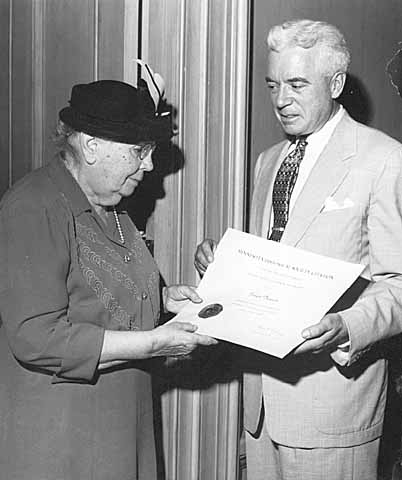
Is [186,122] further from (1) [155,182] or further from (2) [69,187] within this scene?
(2) [69,187]

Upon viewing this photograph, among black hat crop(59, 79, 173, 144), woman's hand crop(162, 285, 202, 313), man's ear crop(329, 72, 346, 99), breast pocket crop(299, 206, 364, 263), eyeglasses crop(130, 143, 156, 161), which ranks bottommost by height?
woman's hand crop(162, 285, 202, 313)

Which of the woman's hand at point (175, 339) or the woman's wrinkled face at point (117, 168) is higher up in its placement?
the woman's wrinkled face at point (117, 168)

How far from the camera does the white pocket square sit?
1.80 meters

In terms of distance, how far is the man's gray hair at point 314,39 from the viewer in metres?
1.86

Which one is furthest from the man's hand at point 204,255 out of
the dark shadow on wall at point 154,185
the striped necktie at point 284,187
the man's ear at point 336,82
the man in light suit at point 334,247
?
the man's ear at point 336,82

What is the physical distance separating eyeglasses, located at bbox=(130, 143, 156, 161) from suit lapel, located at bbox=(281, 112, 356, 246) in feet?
1.32

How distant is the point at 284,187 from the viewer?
197cm

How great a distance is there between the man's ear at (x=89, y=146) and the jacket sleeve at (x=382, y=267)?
0.67 m

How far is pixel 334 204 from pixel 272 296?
32 centimetres

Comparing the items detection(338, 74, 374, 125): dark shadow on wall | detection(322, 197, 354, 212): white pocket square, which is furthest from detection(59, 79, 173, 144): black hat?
detection(338, 74, 374, 125): dark shadow on wall

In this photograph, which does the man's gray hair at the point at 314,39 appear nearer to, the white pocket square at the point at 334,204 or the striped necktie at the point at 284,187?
the striped necktie at the point at 284,187

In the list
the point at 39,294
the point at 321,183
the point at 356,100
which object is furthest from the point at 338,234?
the point at 356,100

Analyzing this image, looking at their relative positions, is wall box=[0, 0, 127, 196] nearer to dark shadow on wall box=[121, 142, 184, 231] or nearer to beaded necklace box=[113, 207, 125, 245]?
dark shadow on wall box=[121, 142, 184, 231]

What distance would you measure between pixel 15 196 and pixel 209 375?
1.03 m
